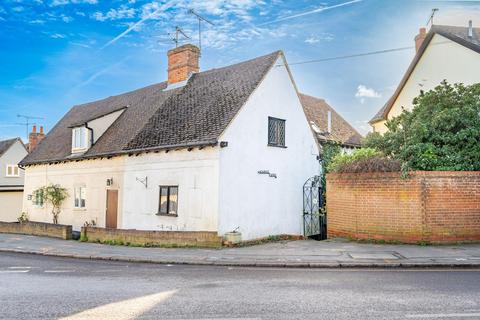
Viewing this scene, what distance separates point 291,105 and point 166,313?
46.3 feet

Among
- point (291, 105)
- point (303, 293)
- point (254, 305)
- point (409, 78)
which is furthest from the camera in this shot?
point (409, 78)

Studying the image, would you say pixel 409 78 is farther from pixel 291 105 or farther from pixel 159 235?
pixel 159 235

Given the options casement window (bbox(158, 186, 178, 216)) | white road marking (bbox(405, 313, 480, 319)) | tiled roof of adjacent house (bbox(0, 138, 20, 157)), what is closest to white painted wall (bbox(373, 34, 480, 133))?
casement window (bbox(158, 186, 178, 216))

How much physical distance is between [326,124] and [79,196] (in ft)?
48.0

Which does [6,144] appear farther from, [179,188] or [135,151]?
[179,188]

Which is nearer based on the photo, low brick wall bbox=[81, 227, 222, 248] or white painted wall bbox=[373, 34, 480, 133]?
low brick wall bbox=[81, 227, 222, 248]

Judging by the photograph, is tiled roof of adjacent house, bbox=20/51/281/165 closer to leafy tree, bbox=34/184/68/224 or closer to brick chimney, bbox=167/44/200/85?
brick chimney, bbox=167/44/200/85

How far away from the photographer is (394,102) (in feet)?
86.7

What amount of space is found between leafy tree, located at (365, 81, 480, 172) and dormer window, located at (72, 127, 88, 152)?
15.7 metres

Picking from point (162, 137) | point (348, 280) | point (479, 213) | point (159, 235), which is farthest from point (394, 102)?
point (348, 280)

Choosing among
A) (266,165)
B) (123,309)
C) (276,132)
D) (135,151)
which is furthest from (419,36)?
(123,309)

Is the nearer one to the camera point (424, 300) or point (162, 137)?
point (424, 300)

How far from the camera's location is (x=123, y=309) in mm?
6848

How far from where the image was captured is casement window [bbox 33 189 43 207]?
A: 81.5ft
